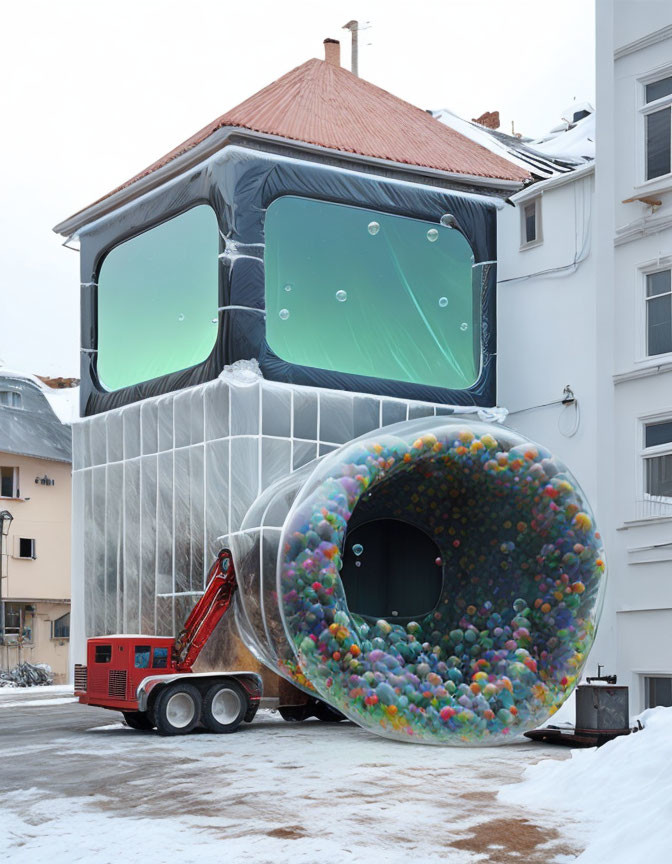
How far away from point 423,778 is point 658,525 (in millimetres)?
8094

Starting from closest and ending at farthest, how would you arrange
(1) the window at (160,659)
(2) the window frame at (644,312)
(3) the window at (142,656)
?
(3) the window at (142,656)
(1) the window at (160,659)
(2) the window frame at (644,312)

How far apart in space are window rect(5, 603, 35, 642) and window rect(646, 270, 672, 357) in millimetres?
29847

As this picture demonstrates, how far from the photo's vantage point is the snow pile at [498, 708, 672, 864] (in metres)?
8.55

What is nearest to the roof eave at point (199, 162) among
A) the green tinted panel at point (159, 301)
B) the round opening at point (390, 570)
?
the green tinted panel at point (159, 301)

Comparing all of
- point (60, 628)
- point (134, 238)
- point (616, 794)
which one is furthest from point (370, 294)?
point (60, 628)

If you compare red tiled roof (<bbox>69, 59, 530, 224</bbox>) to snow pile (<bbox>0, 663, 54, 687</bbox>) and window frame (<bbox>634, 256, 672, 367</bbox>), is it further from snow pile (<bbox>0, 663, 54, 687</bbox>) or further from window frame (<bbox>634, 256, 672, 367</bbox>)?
snow pile (<bbox>0, 663, 54, 687</bbox>)

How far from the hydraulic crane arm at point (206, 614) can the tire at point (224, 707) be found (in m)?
0.49

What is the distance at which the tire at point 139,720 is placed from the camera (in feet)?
57.4

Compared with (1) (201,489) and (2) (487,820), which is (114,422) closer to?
(1) (201,489)

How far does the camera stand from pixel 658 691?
1930cm

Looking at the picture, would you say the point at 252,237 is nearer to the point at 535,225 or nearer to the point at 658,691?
the point at 535,225

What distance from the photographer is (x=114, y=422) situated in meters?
22.5

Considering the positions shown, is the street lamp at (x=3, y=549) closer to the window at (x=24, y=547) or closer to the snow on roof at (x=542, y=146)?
the window at (x=24, y=547)

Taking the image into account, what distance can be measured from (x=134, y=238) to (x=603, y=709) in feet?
39.9
